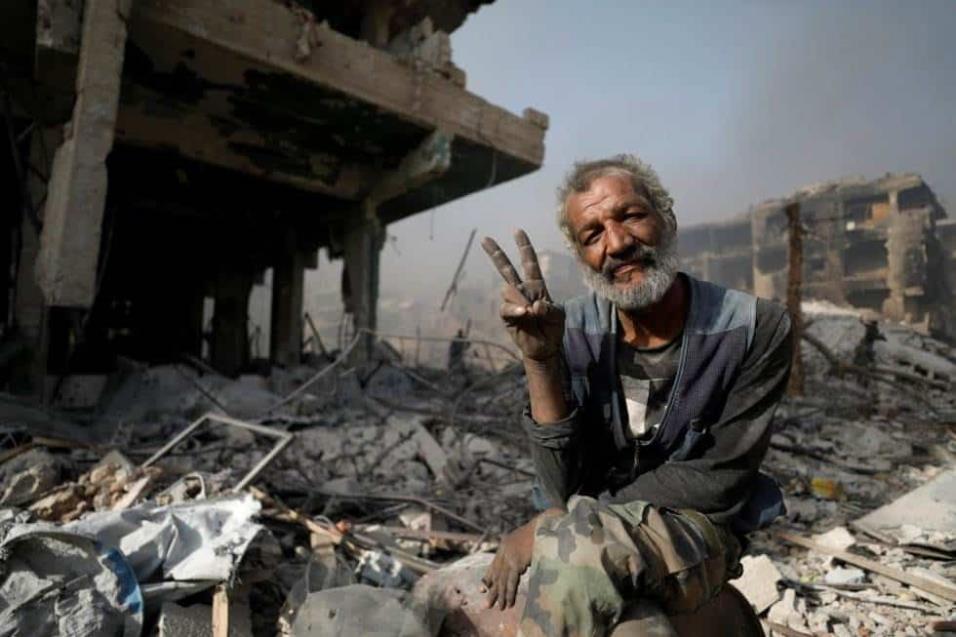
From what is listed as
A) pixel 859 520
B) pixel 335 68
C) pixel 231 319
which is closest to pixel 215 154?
pixel 335 68

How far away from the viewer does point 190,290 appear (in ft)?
39.5

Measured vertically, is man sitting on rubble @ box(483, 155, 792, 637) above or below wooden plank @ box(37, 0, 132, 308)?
below

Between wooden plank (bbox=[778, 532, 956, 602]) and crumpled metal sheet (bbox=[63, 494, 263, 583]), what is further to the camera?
wooden plank (bbox=[778, 532, 956, 602])

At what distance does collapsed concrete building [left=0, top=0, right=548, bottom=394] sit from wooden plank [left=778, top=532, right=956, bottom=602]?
227 inches

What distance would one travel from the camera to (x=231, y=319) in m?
10.9

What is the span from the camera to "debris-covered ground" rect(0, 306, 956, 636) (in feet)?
6.88

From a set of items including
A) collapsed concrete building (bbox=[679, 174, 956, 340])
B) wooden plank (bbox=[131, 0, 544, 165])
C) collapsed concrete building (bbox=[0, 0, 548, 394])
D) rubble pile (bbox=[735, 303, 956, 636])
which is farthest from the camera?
collapsed concrete building (bbox=[679, 174, 956, 340])

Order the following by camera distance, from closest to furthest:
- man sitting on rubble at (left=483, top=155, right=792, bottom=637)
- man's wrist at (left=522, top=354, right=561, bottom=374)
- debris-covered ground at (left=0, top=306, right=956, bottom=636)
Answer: man sitting on rubble at (left=483, top=155, right=792, bottom=637) < man's wrist at (left=522, top=354, right=561, bottom=374) < debris-covered ground at (left=0, top=306, right=956, bottom=636)

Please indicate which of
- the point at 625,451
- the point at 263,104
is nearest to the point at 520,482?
the point at 625,451

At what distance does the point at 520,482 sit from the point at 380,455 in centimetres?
132

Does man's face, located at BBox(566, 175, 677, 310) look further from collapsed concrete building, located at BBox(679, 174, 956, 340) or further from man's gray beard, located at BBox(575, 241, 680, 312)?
collapsed concrete building, located at BBox(679, 174, 956, 340)

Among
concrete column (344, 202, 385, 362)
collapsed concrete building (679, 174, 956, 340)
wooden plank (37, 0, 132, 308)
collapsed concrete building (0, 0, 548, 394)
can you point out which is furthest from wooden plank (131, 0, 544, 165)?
collapsed concrete building (679, 174, 956, 340)

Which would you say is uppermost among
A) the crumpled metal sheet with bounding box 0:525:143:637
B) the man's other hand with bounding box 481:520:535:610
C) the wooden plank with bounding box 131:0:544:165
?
the wooden plank with bounding box 131:0:544:165

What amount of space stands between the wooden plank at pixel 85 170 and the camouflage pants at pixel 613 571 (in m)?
4.68
